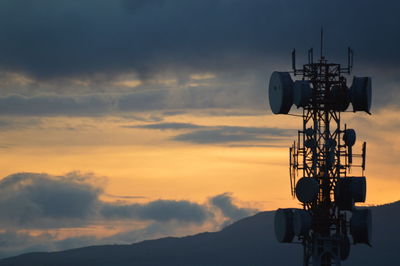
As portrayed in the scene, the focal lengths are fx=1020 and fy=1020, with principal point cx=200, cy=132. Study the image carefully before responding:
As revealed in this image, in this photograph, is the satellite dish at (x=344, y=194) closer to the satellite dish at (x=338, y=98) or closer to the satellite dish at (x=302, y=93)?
the satellite dish at (x=338, y=98)

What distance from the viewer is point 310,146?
8012 cm

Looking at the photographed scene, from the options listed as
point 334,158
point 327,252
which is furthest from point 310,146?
point 327,252

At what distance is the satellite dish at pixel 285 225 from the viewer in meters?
80.4

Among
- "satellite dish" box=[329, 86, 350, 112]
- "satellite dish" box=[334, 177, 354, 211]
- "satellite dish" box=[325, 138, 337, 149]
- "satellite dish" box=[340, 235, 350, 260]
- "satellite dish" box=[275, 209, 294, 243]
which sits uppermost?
"satellite dish" box=[329, 86, 350, 112]

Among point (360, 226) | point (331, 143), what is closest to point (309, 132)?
point (331, 143)

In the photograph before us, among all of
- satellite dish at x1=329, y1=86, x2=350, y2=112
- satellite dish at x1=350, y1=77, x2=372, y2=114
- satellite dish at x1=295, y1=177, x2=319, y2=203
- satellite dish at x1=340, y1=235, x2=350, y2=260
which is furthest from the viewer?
satellite dish at x1=350, y1=77, x2=372, y2=114

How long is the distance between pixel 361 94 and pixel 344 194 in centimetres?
808

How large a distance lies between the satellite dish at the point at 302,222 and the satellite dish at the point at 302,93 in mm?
8455

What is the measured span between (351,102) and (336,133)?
283 cm

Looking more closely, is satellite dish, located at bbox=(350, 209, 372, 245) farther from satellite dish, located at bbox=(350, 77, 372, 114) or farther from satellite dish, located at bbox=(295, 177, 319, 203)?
satellite dish, located at bbox=(350, 77, 372, 114)

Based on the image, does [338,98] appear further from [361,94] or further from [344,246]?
[344,246]

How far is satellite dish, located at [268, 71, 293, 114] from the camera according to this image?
262ft

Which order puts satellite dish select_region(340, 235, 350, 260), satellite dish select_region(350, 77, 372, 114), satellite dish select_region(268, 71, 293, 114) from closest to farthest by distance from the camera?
satellite dish select_region(268, 71, 293, 114) → satellite dish select_region(340, 235, 350, 260) → satellite dish select_region(350, 77, 372, 114)

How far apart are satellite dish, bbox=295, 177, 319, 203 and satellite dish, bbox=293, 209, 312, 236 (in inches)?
40.3
